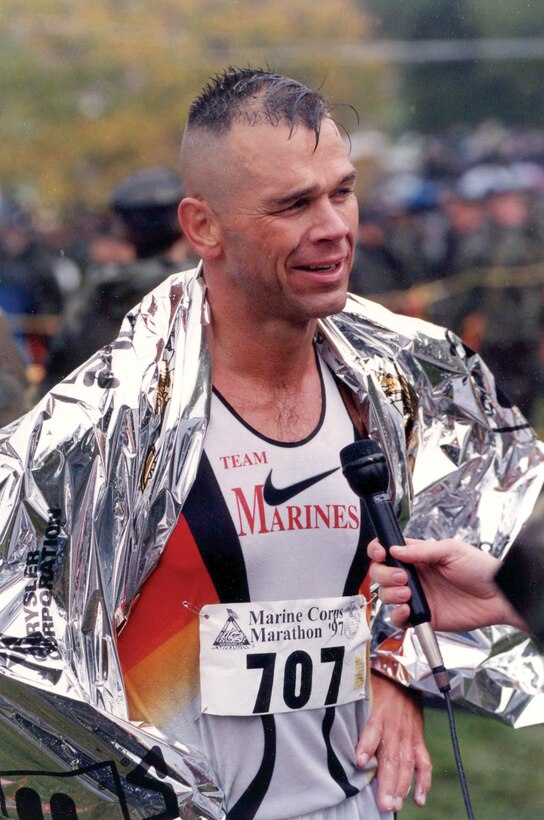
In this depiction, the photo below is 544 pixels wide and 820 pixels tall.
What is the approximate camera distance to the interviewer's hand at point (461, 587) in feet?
7.83

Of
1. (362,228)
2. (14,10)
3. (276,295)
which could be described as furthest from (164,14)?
(276,295)

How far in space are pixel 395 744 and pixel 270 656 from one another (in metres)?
0.44

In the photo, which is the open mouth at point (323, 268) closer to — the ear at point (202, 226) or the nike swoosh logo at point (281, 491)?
the ear at point (202, 226)

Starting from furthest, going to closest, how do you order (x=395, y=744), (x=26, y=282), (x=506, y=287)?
(x=506, y=287), (x=26, y=282), (x=395, y=744)

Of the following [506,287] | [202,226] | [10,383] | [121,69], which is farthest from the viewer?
[506,287]

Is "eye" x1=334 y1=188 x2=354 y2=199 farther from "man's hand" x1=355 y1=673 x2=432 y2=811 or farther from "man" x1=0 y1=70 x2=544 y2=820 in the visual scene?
"man's hand" x1=355 y1=673 x2=432 y2=811

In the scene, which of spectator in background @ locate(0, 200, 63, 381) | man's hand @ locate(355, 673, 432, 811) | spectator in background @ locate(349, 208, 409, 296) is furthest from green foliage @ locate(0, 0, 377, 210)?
man's hand @ locate(355, 673, 432, 811)

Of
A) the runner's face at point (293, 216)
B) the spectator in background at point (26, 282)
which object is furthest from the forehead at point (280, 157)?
the spectator in background at point (26, 282)

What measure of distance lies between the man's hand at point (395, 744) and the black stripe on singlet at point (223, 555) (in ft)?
0.78

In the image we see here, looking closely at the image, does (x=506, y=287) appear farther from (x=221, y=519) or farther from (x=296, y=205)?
(x=221, y=519)

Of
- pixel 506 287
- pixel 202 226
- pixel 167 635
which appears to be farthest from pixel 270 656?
pixel 506 287

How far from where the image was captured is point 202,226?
240 cm

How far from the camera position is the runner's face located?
2262mm

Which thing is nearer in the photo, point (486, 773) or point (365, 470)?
point (365, 470)
